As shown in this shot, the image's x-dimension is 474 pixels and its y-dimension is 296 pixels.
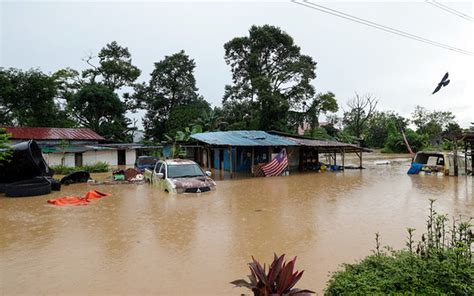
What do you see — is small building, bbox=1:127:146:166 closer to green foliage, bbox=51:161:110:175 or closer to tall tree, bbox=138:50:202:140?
green foliage, bbox=51:161:110:175

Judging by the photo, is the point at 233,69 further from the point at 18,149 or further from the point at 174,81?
the point at 18,149

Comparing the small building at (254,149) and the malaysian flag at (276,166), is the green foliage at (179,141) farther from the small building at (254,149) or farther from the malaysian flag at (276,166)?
the malaysian flag at (276,166)

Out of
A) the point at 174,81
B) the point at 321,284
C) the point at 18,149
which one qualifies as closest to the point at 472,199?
the point at 321,284

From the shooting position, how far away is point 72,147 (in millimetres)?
26406

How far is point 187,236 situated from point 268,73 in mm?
32012

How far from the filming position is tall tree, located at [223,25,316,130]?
33.0m

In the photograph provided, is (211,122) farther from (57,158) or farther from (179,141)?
(57,158)

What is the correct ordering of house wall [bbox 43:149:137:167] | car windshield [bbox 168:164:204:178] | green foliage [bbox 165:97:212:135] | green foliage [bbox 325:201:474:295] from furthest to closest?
green foliage [bbox 165:97:212:135]
house wall [bbox 43:149:137:167]
car windshield [bbox 168:164:204:178]
green foliage [bbox 325:201:474:295]

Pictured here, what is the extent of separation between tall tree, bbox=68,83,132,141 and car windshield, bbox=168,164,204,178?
84.0ft

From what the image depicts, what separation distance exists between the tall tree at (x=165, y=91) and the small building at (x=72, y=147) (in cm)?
1018

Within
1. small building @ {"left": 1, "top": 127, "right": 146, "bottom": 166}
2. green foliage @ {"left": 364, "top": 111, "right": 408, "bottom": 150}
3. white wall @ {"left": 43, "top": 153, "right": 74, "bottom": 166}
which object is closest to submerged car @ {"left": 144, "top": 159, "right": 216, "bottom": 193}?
small building @ {"left": 1, "top": 127, "right": 146, "bottom": 166}

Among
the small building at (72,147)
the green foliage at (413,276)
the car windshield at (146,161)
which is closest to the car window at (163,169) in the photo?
the car windshield at (146,161)

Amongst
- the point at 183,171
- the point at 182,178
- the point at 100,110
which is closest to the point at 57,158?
the point at 100,110

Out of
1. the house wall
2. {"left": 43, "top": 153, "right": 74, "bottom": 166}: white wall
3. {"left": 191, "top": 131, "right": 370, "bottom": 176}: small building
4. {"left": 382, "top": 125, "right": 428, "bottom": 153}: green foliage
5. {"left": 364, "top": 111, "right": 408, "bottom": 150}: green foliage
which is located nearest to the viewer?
{"left": 191, "top": 131, "right": 370, "bottom": 176}: small building
